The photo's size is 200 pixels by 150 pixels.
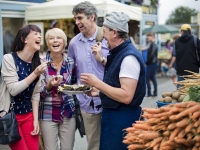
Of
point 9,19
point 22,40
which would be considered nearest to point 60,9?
point 9,19

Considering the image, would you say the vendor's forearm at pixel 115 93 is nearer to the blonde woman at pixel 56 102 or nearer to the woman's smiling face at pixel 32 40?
the blonde woman at pixel 56 102

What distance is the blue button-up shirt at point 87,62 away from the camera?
407 cm

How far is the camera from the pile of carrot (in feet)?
7.77

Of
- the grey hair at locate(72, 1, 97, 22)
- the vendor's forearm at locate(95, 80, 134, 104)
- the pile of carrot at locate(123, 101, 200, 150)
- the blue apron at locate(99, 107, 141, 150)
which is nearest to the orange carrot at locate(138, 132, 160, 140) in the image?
the pile of carrot at locate(123, 101, 200, 150)

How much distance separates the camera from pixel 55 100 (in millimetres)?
4004

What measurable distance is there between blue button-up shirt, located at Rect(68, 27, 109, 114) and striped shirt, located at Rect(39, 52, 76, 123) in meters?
0.12

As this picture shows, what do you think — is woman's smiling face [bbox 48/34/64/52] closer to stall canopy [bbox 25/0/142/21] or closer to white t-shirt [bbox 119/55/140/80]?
white t-shirt [bbox 119/55/140/80]

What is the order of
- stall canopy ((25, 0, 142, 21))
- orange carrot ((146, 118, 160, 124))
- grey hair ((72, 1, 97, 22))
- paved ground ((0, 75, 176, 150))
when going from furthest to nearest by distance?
stall canopy ((25, 0, 142, 21)) → paved ground ((0, 75, 176, 150)) → grey hair ((72, 1, 97, 22)) → orange carrot ((146, 118, 160, 124))

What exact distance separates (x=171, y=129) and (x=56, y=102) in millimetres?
1817

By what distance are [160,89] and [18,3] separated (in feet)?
19.5

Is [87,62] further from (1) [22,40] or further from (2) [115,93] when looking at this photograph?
(2) [115,93]

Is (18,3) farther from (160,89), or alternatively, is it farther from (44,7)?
(160,89)

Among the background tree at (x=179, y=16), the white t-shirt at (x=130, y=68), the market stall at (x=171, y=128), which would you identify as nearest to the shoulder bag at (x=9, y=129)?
the white t-shirt at (x=130, y=68)

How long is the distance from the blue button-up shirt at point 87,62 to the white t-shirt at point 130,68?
0.92 metres
